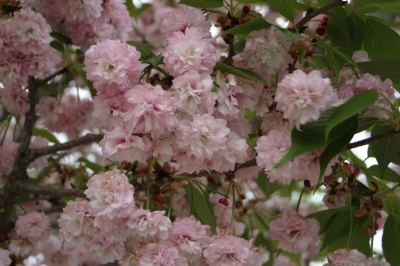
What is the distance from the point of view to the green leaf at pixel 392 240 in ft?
4.07

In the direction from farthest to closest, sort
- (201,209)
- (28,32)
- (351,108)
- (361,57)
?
1. (28,32)
2. (201,209)
3. (361,57)
4. (351,108)

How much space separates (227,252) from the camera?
3.28 ft

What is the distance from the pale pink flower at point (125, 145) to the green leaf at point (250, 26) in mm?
307

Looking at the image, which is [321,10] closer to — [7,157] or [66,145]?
[66,145]

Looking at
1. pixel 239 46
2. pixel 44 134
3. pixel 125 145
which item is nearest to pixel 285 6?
pixel 239 46

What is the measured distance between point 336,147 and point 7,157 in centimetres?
126

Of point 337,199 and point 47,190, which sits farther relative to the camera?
point 47,190

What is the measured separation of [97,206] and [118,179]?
Result: 6 centimetres

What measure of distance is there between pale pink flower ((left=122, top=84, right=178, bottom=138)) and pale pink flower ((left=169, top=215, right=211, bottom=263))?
19 centimetres

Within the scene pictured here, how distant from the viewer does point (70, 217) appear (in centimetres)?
110

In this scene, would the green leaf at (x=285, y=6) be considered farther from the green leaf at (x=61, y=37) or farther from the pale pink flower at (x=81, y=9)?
the green leaf at (x=61, y=37)

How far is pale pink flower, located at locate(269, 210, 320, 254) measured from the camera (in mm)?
1203

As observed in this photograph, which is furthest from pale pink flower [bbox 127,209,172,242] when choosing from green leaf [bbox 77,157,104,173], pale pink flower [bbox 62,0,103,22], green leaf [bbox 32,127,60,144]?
green leaf [bbox 32,127,60,144]

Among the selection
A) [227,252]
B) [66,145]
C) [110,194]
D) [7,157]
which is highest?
[110,194]
